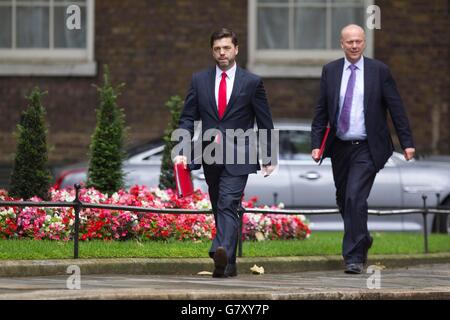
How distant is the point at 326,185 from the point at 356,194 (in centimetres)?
546

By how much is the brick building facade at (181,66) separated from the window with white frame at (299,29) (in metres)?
0.25

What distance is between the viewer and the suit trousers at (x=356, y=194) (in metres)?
12.0

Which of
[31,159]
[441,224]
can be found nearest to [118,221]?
[31,159]

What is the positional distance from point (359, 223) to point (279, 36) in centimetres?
982

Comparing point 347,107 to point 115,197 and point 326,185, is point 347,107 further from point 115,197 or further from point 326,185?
point 326,185

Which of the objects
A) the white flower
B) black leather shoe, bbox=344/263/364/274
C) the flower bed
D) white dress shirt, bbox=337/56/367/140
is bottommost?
black leather shoe, bbox=344/263/364/274

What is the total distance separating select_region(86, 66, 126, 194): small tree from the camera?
47.7 feet

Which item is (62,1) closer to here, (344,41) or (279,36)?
(279,36)

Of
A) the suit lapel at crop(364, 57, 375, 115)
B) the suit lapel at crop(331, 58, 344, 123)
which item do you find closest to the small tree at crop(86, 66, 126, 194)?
the suit lapel at crop(331, 58, 344, 123)

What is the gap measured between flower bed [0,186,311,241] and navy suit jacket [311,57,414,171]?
2.06 m

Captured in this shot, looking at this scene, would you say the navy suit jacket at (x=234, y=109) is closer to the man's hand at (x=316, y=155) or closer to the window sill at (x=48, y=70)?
the man's hand at (x=316, y=155)

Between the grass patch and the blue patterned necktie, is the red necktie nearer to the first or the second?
the blue patterned necktie

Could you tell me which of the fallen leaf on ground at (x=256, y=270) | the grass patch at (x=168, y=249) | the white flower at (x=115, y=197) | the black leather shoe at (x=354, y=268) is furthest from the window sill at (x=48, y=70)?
the black leather shoe at (x=354, y=268)

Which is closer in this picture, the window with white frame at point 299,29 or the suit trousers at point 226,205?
the suit trousers at point 226,205
